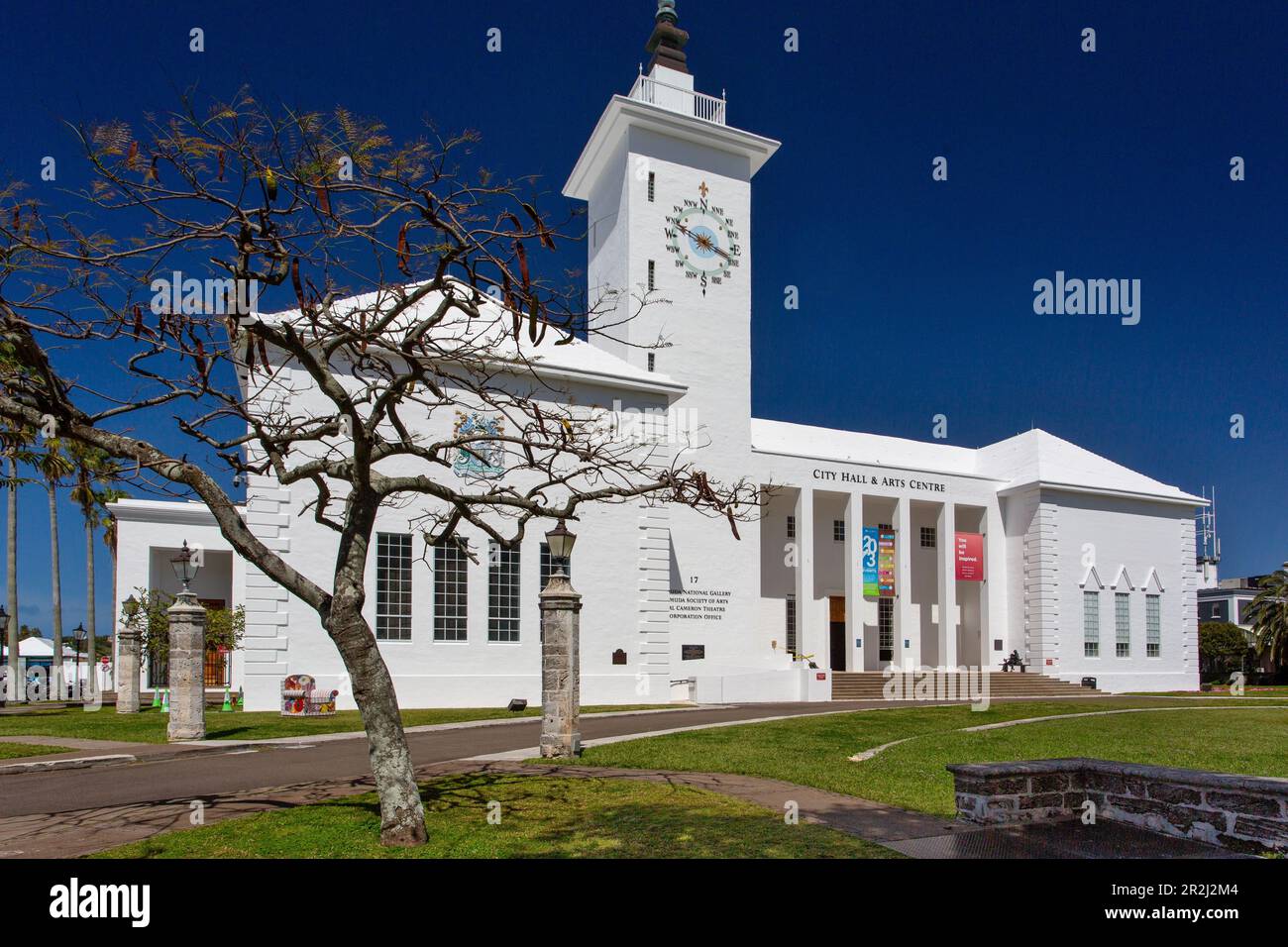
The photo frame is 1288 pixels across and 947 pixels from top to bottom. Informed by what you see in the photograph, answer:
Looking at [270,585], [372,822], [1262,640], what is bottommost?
[1262,640]

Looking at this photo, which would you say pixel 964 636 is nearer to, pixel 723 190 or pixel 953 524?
pixel 953 524

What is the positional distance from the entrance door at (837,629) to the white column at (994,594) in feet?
20.5

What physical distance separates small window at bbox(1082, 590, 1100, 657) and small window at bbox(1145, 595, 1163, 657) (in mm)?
3162

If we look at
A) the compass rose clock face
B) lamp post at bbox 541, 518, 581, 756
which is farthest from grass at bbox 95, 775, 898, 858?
the compass rose clock face

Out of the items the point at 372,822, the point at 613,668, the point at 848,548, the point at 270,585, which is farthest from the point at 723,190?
the point at 372,822

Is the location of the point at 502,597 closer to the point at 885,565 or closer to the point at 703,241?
the point at 703,241

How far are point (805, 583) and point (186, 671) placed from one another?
23334mm

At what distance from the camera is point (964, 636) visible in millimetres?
41062

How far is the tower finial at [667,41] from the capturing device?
120 ft

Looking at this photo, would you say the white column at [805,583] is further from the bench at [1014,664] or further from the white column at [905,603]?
the bench at [1014,664]

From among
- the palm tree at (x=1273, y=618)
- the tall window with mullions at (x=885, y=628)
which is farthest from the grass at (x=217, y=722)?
the palm tree at (x=1273, y=618)

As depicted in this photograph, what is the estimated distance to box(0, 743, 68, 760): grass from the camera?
14641 mm
